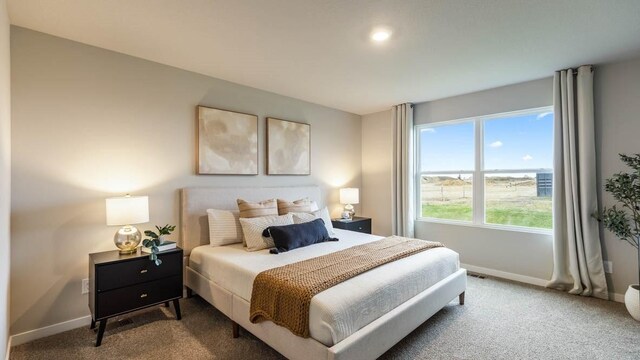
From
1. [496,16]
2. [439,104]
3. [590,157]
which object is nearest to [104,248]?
[496,16]

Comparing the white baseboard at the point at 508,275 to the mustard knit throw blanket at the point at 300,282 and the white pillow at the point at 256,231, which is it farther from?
the white pillow at the point at 256,231

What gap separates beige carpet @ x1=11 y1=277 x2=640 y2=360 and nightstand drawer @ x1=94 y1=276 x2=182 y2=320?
25 centimetres

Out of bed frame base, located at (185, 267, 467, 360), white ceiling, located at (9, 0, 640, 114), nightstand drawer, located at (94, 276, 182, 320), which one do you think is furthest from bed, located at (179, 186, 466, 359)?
white ceiling, located at (9, 0, 640, 114)

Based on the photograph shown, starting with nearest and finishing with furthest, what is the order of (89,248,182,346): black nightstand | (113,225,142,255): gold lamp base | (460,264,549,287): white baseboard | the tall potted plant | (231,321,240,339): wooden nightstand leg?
(89,248,182,346): black nightstand < (231,321,240,339): wooden nightstand leg < (113,225,142,255): gold lamp base < the tall potted plant < (460,264,549,287): white baseboard

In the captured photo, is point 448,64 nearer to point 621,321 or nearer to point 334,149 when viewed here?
point 334,149

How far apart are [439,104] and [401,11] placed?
2.65m

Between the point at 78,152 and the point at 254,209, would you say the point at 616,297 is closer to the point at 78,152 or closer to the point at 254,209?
the point at 254,209

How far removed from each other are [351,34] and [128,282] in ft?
9.10

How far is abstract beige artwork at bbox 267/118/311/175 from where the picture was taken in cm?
400

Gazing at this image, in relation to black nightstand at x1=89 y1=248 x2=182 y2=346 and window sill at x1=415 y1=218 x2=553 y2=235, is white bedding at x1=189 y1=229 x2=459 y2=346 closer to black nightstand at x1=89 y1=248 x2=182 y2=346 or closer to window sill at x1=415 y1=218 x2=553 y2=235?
black nightstand at x1=89 y1=248 x2=182 y2=346

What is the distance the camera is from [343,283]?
6.62ft

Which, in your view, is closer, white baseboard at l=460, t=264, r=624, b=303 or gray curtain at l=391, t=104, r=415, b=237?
white baseboard at l=460, t=264, r=624, b=303

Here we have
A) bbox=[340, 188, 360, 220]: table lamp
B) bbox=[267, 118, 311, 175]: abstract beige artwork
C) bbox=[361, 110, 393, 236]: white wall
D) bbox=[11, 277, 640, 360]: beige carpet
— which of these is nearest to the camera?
bbox=[11, 277, 640, 360]: beige carpet

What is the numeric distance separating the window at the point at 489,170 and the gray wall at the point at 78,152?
3.40 metres
